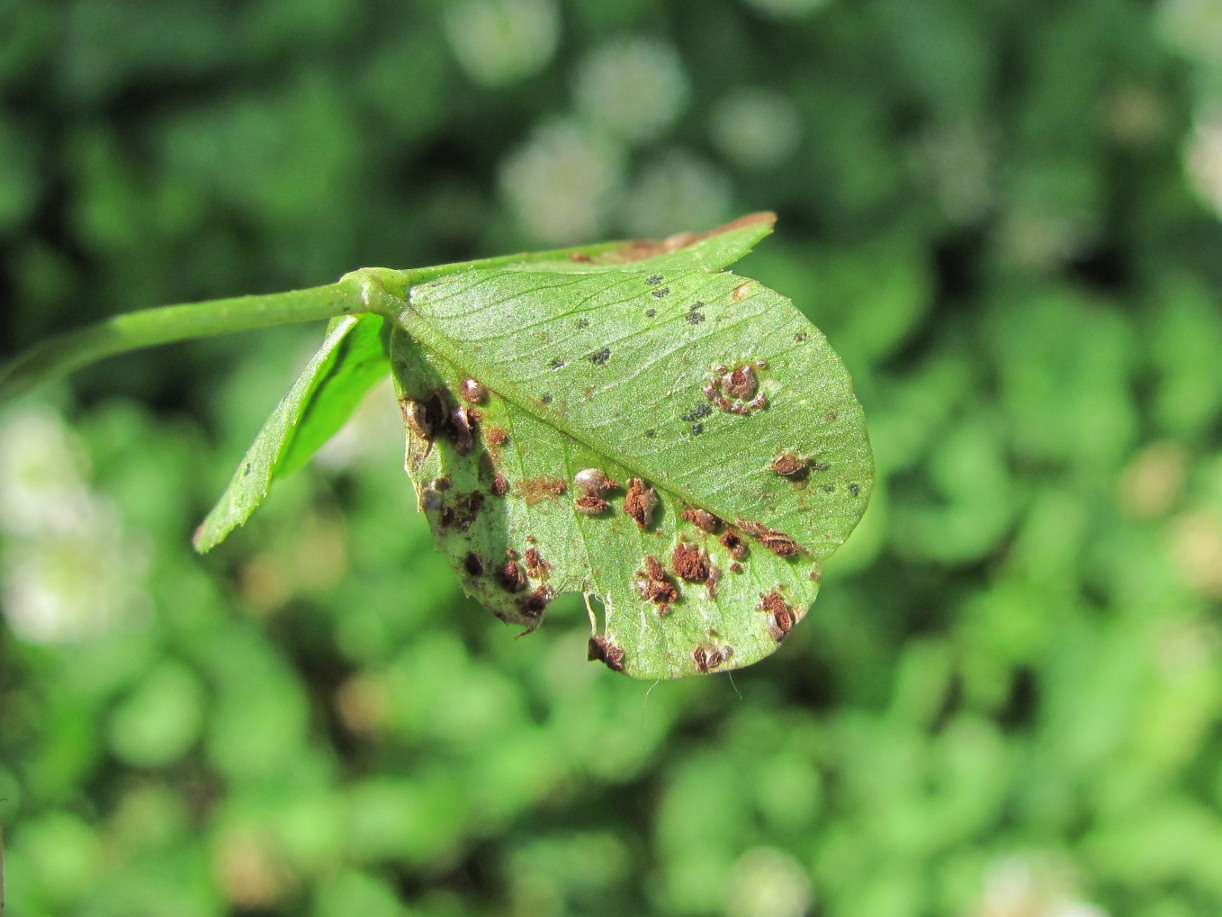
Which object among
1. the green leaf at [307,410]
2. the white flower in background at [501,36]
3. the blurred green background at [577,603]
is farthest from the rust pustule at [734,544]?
the white flower in background at [501,36]

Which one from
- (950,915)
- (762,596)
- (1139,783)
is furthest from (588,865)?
(762,596)

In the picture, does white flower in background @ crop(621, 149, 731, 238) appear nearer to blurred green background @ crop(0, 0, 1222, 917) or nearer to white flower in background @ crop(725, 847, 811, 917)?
blurred green background @ crop(0, 0, 1222, 917)

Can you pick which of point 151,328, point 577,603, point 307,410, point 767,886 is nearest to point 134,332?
point 151,328

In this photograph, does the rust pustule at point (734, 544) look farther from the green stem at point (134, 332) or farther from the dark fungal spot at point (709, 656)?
the green stem at point (134, 332)

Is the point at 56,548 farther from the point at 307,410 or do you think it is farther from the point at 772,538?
the point at 772,538

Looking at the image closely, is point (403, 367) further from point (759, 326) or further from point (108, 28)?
point (108, 28)

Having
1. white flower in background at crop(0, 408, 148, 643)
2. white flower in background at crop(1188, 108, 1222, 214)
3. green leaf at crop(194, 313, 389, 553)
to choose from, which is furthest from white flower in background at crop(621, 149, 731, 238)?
green leaf at crop(194, 313, 389, 553)
